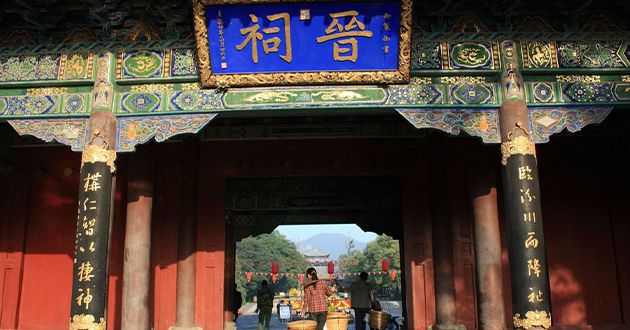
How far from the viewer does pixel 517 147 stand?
6812mm

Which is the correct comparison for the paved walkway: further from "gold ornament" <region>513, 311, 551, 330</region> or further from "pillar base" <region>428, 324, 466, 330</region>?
"gold ornament" <region>513, 311, 551, 330</region>

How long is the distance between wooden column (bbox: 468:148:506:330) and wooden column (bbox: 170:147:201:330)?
15.2 feet

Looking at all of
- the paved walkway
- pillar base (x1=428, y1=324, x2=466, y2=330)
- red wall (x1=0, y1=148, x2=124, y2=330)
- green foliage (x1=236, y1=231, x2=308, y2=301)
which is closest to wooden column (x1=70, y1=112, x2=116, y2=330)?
red wall (x1=0, y1=148, x2=124, y2=330)

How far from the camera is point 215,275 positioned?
31.5ft

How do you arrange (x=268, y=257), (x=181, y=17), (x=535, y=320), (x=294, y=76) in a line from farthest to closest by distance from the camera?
(x=268, y=257), (x=181, y=17), (x=294, y=76), (x=535, y=320)

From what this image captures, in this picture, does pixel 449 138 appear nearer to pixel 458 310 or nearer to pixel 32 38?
pixel 458 310

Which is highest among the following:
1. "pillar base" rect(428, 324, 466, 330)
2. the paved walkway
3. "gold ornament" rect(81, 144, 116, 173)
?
"gold ornament" rect(81, 144, 116, 173)

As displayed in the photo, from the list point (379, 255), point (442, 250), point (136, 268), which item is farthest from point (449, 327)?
point (379, 255)

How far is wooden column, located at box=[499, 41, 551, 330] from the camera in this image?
21.2ft

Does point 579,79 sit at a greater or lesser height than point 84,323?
greater

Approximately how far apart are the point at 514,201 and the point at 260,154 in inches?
191

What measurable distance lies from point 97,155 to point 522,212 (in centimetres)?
529

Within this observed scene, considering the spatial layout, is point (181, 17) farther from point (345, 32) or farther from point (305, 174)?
point (305, 174)

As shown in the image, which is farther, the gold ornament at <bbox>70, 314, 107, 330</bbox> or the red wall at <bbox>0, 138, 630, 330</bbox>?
the red wall at <bbox>0, 138, 630, 330</bbox>
